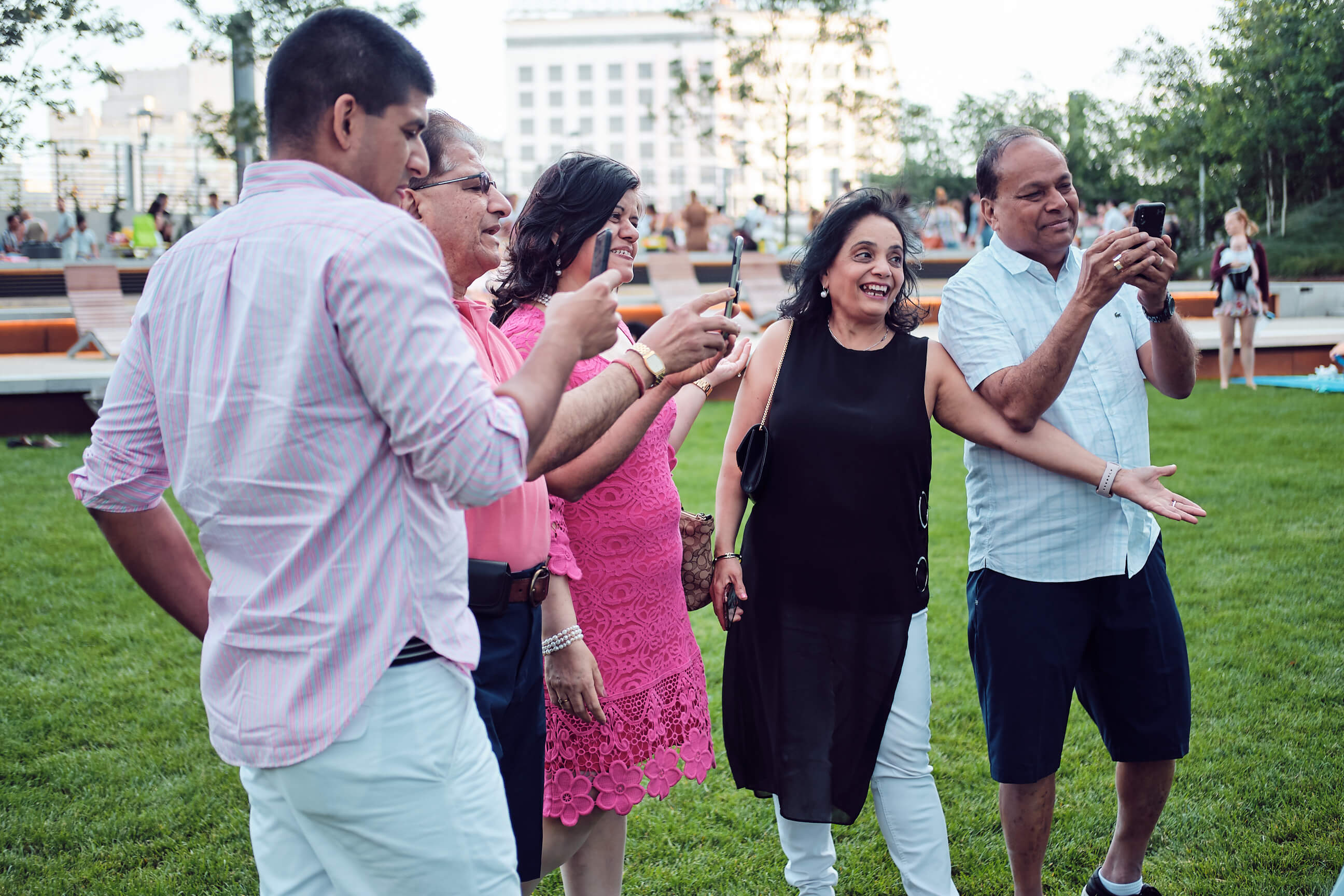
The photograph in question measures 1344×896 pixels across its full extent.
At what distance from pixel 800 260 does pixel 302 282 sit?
6.47 ft

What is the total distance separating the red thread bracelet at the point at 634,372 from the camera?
73.5 inches

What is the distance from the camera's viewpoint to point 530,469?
1.85 meters

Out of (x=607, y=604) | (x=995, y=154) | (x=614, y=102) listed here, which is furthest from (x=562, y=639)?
(x=614, y=102)

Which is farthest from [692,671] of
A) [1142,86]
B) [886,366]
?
[1142,86]

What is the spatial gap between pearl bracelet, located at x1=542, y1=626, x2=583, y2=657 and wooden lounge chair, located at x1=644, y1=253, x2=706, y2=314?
15.6m

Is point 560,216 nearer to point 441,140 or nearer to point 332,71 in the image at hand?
point 441,140

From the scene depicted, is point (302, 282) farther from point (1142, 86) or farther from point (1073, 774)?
point (1142, 86)

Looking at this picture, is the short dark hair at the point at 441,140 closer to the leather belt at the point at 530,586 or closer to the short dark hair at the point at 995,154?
the leather belt at the point at 530,586

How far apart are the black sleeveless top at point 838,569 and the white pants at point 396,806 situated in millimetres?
1402

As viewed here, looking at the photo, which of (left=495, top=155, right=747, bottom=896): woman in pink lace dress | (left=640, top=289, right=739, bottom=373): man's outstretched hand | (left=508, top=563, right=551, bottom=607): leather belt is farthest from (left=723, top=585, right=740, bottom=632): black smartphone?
(left=640, top=289, right=739, bottom=373): man's outstretched hand

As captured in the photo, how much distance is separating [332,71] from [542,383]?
1.74 ft

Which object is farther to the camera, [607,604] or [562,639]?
Answer: [607,604]

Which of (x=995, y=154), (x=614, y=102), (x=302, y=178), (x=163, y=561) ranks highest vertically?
(x=614, y=102)

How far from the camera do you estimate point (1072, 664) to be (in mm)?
2881
